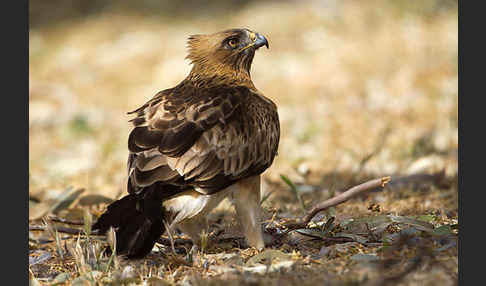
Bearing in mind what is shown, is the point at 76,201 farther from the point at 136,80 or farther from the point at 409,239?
the point at 136,80

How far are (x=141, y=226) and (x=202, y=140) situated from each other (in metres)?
0.64

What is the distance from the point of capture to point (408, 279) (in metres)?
3.07

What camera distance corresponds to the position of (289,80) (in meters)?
10.6

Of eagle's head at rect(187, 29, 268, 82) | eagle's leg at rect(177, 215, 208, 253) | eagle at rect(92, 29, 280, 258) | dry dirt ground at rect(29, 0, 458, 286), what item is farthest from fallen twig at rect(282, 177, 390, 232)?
eagle's head at rect(187, 29, 268, 82)

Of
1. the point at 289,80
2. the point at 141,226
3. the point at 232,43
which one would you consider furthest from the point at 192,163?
the point at 289,80

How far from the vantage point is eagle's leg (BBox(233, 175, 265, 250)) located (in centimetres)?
416

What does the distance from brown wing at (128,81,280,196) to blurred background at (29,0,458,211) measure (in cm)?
204

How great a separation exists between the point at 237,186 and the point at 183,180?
1.49 feet

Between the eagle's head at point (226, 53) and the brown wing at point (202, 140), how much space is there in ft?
1.59

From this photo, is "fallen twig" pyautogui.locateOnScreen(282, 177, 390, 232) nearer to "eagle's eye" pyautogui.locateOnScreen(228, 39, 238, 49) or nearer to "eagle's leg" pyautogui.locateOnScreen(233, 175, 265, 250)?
"eagle's leg" pyautogui.locateOnScreen(233, 175, 265, 250)

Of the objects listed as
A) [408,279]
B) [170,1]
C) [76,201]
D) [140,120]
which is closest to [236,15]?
[170,1]

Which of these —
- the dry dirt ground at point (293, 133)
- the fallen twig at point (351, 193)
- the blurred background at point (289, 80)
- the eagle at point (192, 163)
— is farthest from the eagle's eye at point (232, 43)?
the blurred background at point (289, 80)

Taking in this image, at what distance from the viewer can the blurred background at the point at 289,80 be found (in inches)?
302

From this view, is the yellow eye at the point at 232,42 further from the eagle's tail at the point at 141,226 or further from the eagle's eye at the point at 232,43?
the eagle's tail at the point at 141,226
